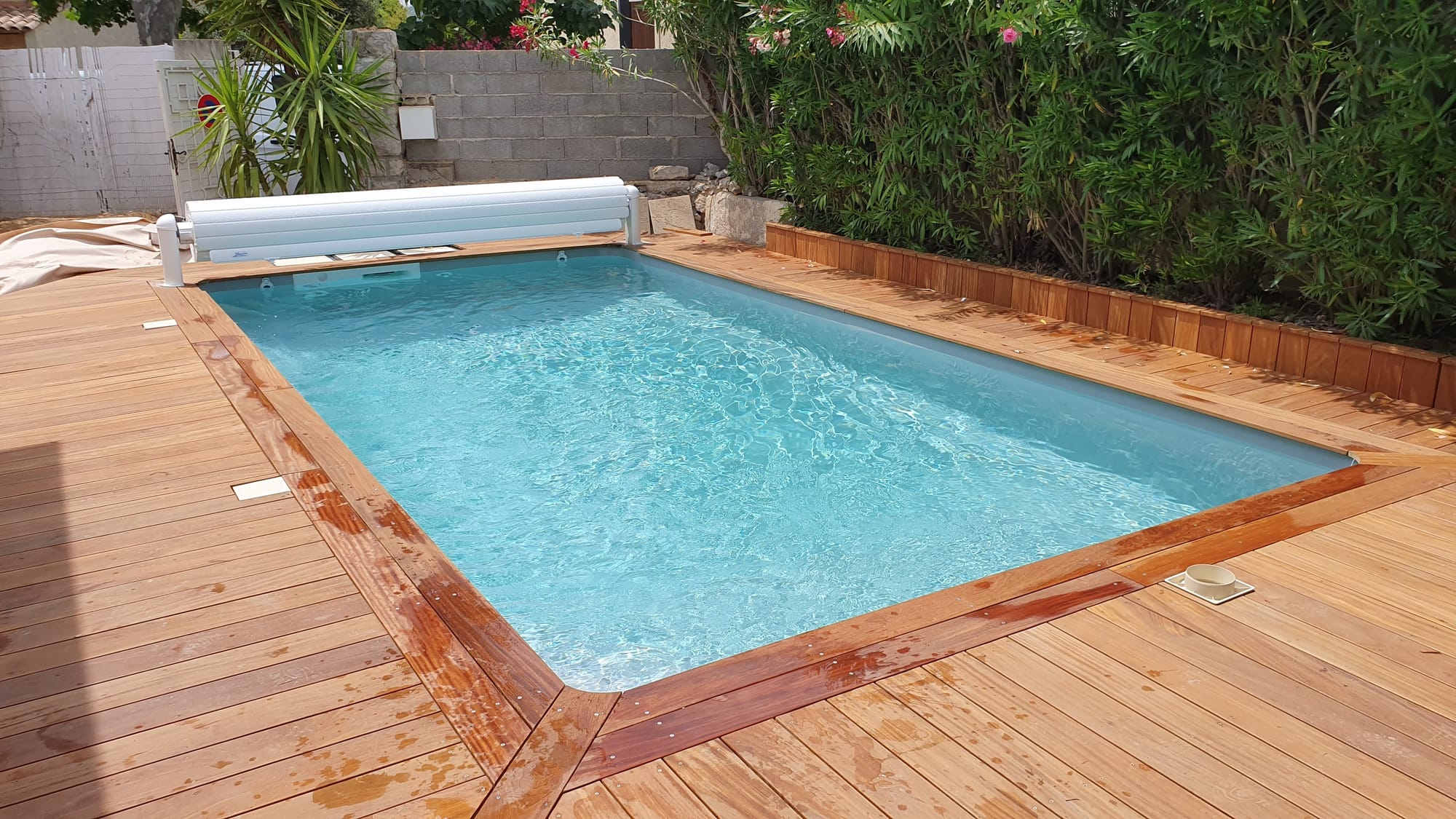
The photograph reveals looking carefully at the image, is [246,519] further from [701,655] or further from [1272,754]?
[1272,754]

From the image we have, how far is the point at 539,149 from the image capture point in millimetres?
9055

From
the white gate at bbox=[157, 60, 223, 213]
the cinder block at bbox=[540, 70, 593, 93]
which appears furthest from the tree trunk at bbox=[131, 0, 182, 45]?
the cinder block at bbox=[540, 70, 593, 93]

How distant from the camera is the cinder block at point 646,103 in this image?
907cm

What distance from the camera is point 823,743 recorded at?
194cm

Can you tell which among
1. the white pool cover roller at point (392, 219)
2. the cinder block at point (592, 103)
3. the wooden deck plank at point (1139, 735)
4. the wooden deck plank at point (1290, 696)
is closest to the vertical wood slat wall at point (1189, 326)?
the white pool cover roller at point (392, 219)

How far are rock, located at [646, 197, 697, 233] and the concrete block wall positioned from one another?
55 cm

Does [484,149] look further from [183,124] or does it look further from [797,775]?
[797,775]

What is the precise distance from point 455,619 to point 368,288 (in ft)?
16.4

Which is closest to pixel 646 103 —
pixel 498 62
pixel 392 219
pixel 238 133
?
pixel 498 62

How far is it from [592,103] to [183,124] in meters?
3.18

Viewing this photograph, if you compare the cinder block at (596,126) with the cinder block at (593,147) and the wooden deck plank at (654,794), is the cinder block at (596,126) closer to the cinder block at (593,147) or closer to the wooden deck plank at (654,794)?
the cinder block at (593,147)

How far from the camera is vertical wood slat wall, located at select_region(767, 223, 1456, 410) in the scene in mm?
3955

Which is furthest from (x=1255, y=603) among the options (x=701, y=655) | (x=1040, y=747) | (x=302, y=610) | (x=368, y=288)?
(x=368, y=288)

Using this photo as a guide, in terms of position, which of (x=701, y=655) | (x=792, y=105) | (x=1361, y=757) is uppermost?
(x=792, y=105)
